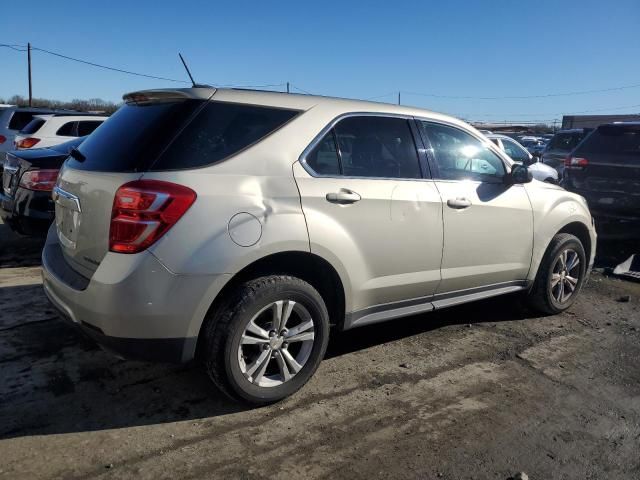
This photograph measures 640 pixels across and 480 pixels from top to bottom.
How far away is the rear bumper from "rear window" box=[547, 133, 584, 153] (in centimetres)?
1374

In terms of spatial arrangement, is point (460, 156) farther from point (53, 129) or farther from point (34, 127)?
point (34, 127)

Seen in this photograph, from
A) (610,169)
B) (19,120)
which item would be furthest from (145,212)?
(19,120)

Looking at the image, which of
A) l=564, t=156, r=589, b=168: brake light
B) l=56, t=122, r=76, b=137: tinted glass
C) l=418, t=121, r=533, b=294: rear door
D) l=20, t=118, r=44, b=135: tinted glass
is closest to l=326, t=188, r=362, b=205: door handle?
l=418, t=121, r=533, b=294: rear door

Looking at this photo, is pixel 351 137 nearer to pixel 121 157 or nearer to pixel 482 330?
pixel 121 157

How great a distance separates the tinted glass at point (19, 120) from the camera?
11.3m

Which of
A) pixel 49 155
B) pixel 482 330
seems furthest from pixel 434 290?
pixel 49 155

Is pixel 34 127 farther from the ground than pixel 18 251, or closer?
farther from the ground

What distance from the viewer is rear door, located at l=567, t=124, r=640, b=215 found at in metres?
7.09

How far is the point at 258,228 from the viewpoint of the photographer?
303cm

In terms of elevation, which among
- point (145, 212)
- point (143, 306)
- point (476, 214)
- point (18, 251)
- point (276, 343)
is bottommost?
point (18, 251)

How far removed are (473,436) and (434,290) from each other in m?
1.22

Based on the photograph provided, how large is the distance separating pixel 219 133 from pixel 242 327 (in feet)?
3.55

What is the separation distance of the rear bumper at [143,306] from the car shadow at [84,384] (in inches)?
17.7

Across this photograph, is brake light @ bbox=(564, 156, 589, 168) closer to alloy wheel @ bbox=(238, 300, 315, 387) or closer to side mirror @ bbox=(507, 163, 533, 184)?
side mirror @ bbox=(507, 163, 533, 184)
